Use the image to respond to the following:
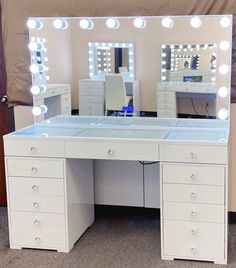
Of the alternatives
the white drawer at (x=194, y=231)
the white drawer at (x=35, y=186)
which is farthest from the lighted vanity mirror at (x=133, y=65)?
the white drawer at (x=194, y=231)

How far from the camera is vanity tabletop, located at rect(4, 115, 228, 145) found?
283cm

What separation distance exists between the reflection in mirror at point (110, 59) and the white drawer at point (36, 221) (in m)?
0.99

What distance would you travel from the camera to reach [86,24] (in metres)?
3.23

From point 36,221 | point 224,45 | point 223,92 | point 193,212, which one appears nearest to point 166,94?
point 223,92

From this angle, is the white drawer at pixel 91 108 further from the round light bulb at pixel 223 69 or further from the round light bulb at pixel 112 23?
the round light bulb at pixel 223 69

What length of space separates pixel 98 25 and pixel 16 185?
46.7 inches

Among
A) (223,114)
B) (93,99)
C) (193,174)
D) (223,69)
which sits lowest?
(193,174)

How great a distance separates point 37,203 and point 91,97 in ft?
2.66

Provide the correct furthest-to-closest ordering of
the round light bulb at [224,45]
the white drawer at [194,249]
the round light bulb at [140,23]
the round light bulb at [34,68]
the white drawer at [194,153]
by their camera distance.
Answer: the round light bulb at [34,68] → the round light bulb at [140,23] → the round light bulb at [224,45] → the white drawer at [194,249] → the white drawer at [194,153]

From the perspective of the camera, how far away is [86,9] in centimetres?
321

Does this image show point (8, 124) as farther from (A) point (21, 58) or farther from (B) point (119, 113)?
(B) point (119, 113)

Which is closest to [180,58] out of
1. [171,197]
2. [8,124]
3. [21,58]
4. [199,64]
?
[199,64]

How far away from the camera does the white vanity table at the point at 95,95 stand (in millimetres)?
3223

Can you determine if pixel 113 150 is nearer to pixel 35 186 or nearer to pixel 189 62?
pixel 35 186
